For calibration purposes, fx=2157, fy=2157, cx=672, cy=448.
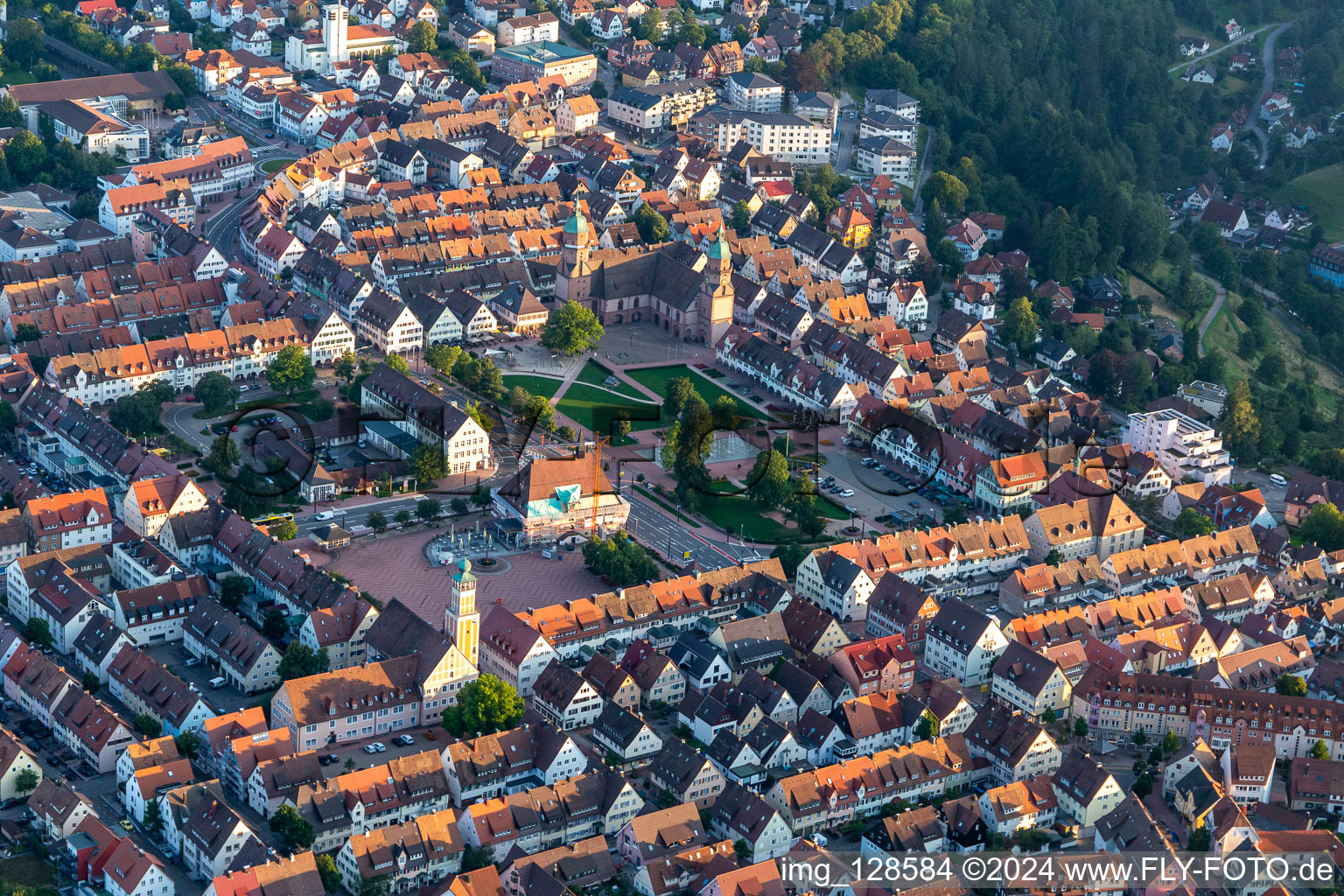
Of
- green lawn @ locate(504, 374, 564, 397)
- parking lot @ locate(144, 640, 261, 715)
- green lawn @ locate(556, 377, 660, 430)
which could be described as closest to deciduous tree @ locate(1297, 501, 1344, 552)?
green lawn @ locate(556, 377, 660, 430)

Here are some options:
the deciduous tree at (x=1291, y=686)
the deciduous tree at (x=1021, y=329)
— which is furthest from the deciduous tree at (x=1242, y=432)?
the deciduous tree at (x=1291, y=686)

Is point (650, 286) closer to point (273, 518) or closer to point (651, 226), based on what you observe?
point (651, 226)

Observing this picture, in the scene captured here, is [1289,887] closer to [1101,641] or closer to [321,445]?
[1101,641]

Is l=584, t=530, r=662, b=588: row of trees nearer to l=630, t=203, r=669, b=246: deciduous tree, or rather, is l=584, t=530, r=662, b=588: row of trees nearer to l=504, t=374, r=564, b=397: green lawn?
l=504, t=374, r=564, b=397: green lawn

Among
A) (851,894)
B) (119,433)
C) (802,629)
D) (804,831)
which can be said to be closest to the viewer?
(851,894)

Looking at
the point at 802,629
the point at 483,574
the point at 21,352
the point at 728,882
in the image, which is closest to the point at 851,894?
the point at 728,882

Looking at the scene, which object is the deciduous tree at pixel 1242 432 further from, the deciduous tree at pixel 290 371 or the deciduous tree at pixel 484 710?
the deciduous tree at pixel 484 710
